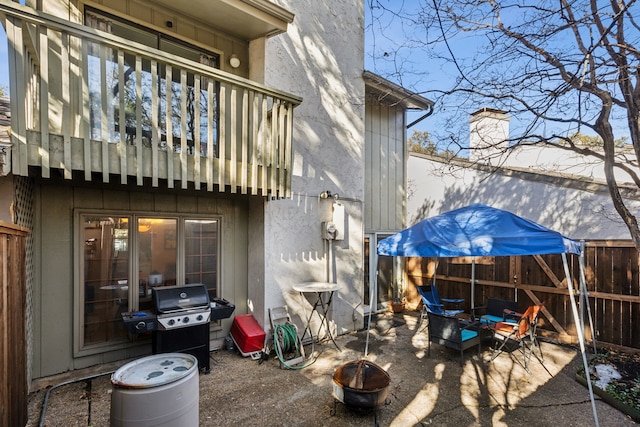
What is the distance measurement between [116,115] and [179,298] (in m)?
2.53

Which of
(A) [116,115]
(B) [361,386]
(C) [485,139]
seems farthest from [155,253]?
(C) [485,139]

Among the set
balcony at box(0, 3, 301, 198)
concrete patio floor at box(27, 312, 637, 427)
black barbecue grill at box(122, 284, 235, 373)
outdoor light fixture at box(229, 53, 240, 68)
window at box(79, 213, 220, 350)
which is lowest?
concrete patio floor at box(27, 312, 637, 427)

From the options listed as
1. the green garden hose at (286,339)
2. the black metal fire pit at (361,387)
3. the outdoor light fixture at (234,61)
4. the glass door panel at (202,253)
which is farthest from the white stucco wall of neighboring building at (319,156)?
the black metal fire pit at (361,387)

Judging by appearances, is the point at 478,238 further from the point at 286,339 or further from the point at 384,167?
the point at 384,167

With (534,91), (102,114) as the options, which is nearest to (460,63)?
(534,91)

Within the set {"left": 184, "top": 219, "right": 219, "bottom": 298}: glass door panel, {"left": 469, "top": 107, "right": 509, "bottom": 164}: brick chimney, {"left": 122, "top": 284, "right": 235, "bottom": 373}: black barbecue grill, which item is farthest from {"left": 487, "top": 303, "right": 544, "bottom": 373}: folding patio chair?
{"left": 184, "top": 219, "right": 219, "bottom": 298}: glass door panel

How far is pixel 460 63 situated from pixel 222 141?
128 inches

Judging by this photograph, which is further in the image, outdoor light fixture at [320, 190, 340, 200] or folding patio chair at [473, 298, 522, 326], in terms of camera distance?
outdoor light fixture at [320, 190, 340, 200]

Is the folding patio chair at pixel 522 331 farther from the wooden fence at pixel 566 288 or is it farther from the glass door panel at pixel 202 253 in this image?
the glass door panel at pixel 202 253

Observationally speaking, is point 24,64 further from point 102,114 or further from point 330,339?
point 330,339

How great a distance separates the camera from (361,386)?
3287mm

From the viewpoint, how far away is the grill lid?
4109 mm

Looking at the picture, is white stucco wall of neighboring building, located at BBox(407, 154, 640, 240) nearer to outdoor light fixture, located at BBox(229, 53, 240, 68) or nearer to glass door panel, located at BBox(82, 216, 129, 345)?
outdoor light fixture, located at BBox(229, 53, 240, 68)

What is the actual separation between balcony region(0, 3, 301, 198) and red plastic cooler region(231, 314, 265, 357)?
2.16 meters
